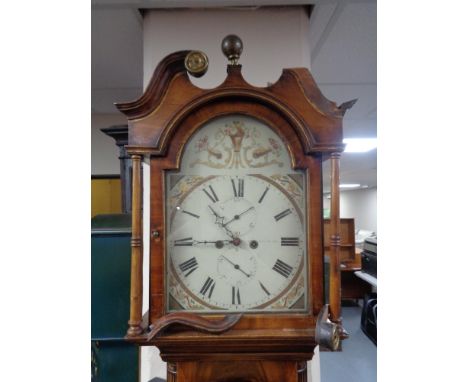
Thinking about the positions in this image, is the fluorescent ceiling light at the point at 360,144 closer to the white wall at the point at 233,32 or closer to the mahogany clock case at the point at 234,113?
the white wall at the point at 233,32

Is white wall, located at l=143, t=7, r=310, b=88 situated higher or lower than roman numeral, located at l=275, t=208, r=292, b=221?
higher

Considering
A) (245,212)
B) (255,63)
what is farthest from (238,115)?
(255,63)

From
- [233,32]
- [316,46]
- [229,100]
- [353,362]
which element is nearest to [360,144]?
[316,46]

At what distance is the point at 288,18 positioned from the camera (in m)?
0.93

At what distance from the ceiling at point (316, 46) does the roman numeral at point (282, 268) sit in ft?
2.44

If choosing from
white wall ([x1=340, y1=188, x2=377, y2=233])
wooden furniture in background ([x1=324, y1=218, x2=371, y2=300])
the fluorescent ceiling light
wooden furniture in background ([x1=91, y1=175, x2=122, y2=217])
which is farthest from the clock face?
white wall ([x1=340, y1=188, x2=377, y2=233])

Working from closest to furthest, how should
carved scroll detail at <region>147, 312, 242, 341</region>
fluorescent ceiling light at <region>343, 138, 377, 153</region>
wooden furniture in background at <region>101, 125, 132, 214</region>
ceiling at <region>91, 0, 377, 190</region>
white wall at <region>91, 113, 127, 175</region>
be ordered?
carved scroll detail at <region>147, 312, 242, 341</region> → ceiling at <region>91, 0, 377, 190</region> → wooden furniture in background at <region>101, 125, 132, 214</region> → white wall at <region>91, 113, 127, 175</region> → fluorescent ceiling light at <region>343, 138, 377, 153</region>

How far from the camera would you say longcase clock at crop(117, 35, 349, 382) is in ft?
2.08

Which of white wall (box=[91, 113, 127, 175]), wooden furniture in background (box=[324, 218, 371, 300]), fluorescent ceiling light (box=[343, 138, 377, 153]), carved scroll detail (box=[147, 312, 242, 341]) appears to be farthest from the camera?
wooden furniture in background (box=[324, 218, 371, 300])

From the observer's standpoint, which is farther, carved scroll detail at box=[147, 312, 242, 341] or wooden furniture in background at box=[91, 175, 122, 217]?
wooden furniture in background at box=[91, 175, 122, 217]

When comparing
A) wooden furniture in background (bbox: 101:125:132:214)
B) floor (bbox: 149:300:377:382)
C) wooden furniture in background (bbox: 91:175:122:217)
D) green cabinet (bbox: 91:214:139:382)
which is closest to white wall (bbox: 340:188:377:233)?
floor (bbox: 149:300:377:382)

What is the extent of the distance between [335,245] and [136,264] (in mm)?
436

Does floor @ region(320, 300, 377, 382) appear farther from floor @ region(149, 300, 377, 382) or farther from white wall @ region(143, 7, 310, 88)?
white wall @ region(143, 7, 310, 88)

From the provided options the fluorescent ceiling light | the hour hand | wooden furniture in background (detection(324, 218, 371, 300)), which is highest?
the fluorescent ceiling light
